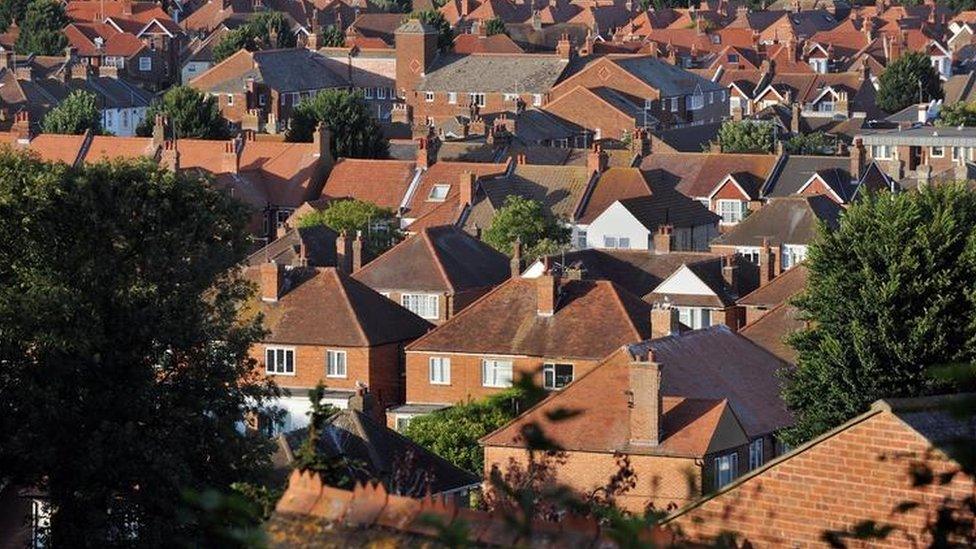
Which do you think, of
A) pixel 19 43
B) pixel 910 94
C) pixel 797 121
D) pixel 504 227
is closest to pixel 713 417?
pixel 504 227

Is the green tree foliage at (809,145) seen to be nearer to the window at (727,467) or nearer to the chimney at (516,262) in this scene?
the chimney at (516,262)

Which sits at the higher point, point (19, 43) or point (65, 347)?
point (19, 43)

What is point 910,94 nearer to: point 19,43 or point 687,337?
point 19,43

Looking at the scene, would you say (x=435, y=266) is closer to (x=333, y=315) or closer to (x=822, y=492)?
(x=333, y=315)

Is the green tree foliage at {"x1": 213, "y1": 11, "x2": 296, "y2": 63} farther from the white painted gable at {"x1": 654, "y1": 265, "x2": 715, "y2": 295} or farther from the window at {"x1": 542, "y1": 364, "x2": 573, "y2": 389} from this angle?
the window at {"x1": 542, "y1": 364, "x2": 573, "y2": 389}

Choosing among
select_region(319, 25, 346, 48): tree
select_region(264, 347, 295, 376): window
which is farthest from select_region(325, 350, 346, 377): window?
select_region(319, 25, 346, 48): tree
